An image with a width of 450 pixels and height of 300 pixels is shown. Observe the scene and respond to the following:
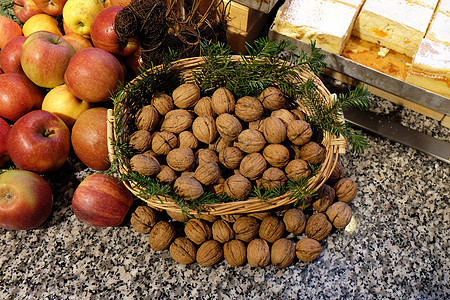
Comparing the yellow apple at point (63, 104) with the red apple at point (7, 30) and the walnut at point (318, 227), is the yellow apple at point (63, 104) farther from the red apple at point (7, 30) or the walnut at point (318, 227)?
the walnut at point (318, 227)

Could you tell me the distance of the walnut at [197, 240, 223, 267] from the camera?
38.7 inches

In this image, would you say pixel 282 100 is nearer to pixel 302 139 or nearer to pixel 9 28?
pixel 302 139

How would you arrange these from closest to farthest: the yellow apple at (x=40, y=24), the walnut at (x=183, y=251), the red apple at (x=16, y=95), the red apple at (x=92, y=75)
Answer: the walnut at (x=183, y=251)
the red apple at (x=92, y=75)
the red apple at (x=16, y=95)
the yellow apple at (x=40, y=24)

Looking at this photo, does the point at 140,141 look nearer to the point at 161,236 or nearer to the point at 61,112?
the point at 161,236

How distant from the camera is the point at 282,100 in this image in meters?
1.07

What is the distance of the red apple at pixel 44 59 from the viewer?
1.15 meters

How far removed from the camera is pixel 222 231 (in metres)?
0.98

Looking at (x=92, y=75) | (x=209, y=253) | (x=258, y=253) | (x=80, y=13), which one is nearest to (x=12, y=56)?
(x=80, y=13)

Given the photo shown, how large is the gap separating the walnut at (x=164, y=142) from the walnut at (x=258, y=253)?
1.20 ft

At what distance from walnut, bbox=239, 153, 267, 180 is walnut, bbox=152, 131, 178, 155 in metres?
0.22

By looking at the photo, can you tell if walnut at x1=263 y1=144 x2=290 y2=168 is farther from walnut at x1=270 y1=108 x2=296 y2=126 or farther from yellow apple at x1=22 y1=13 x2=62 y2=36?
yellow apple at x1=22 y1=13 x2=62 y2=36

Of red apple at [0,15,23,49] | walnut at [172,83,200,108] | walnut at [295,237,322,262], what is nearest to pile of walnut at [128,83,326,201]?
walnut at [172,83,200,108]

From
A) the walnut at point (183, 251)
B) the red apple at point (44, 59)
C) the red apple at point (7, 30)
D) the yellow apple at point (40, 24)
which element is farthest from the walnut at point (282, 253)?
the red apple at point (7, 30)

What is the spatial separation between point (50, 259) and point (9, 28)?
0.98 meters
